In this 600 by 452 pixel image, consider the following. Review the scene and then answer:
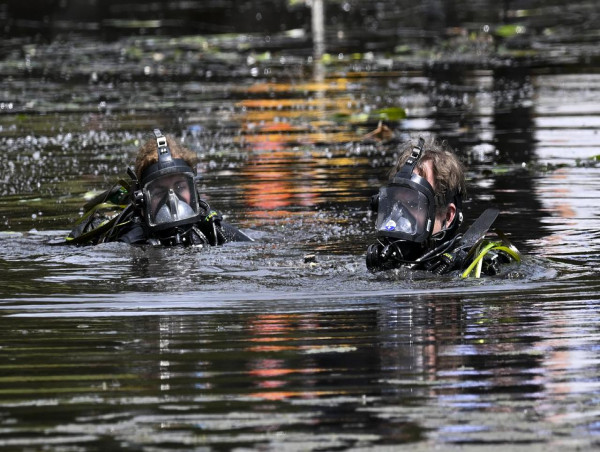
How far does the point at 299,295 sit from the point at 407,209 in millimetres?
836

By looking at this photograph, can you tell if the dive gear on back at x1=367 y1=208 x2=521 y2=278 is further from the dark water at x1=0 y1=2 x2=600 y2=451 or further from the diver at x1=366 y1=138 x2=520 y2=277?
the dark water at x1=0 y1=2 x2=600 y2=451

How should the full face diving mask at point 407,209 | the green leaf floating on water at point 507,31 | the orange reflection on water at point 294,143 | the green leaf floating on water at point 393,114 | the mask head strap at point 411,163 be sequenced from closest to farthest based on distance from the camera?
1. the full face diving mask at point 407,209
2. the mask head strap at point 411,163
3. the orange reflection on water at point 294,143
4. the green leaf floating on water at point 393,114
5. the green leaf floating on water at point 507,31

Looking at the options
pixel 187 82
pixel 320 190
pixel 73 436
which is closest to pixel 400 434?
pixel 73 436

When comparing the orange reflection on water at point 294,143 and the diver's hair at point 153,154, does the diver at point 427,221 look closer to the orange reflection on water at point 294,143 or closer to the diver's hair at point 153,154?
the diver's hair at point 153,154

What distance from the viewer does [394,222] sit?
25.8 feet

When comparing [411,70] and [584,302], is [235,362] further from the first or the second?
[411,70]

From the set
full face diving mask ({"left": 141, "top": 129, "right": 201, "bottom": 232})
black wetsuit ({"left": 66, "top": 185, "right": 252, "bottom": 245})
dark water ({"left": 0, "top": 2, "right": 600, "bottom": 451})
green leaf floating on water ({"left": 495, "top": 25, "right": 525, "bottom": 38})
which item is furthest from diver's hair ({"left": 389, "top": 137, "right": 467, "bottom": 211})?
green leaf floating on water ({"left": 495, "top": 25, "right": 525, "bottom": 38})

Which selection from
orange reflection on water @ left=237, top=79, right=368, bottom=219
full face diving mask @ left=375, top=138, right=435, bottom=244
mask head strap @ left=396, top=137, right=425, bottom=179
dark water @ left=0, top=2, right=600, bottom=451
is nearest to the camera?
dark water @ left=0, top=2, right=600, bottom=451

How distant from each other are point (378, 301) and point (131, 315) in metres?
1.39

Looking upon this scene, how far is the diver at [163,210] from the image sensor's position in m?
9.48

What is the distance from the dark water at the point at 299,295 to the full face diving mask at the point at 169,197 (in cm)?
24

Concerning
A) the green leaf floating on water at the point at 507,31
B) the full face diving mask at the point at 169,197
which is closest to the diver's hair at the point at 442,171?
the full face diving mask at the point at 169,197

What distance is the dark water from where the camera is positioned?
5.48 m

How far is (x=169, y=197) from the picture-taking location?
9.46 meters
